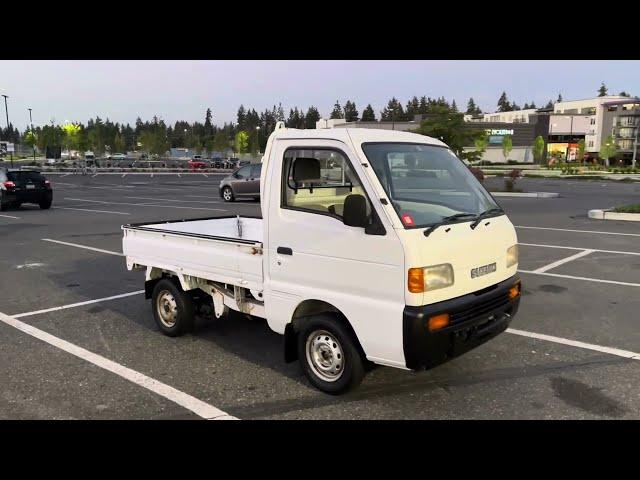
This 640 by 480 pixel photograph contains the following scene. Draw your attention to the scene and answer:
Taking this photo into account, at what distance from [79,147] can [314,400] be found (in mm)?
93377

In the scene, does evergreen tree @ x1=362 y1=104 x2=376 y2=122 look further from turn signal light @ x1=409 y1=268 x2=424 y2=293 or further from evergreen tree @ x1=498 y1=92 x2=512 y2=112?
turn signal light @ x1=409 y1=268 x2=424 y2=293

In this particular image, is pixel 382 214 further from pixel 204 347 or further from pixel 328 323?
pixel 204 347

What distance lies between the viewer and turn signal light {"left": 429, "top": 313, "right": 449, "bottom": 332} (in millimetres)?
3697

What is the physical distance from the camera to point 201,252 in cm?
513

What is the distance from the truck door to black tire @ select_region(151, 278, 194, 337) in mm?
1353

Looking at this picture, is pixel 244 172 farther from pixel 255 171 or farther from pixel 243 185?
pixel 243 185

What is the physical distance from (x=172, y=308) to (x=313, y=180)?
2.32 m

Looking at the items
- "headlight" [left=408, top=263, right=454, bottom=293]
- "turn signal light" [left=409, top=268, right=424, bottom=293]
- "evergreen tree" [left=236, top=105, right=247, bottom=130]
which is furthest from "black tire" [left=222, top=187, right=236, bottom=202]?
"evergreen tree" [left=236, top=105, right=247, bottom=130]

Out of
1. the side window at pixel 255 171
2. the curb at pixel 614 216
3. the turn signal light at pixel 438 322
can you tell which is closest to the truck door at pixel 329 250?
the turn signal light at pixel 438 322

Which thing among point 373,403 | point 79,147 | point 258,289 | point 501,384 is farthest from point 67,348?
point 79,147

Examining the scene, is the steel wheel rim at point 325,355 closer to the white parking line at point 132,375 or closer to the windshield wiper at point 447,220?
the white parking line at point 132,375

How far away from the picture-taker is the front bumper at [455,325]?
366cm
